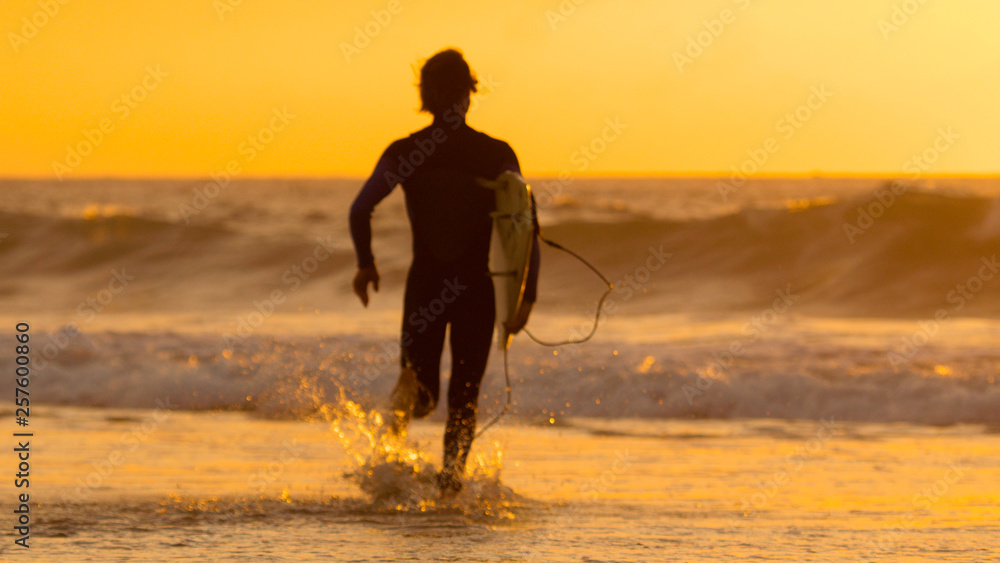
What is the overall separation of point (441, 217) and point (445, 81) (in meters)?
0.51

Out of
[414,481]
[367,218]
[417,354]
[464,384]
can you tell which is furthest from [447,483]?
[367,218]

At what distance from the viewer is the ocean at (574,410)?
14.3 ft

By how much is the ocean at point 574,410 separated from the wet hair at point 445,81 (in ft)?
4.46

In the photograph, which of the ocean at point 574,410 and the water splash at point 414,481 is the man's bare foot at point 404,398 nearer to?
the water splash at point 414,481

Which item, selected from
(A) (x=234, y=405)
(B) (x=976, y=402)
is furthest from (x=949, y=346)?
(A) (x=234, y=405)

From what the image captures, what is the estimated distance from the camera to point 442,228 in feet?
15.3

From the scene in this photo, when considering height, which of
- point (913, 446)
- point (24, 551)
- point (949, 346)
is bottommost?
point (24, 551)

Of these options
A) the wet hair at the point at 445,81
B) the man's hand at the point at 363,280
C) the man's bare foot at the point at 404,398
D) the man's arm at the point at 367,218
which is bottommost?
the man's bare foot at the point at 404,398

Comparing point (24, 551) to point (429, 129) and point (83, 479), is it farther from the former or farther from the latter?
point (429, 129)

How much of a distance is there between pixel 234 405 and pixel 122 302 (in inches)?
381

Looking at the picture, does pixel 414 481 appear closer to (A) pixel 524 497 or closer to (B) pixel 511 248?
(A) pixel 524 497

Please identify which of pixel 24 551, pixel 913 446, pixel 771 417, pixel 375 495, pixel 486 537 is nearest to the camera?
pixel 24 551

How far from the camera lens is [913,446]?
6922 mm

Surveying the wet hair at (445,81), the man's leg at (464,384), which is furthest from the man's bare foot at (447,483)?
the wet hair at (445,81)
